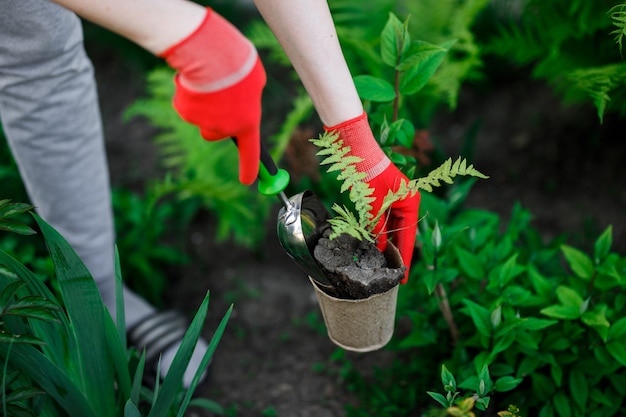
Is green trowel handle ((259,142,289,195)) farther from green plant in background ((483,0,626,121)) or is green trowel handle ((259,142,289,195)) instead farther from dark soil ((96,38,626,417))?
green plant in background ((483,0,626,121))

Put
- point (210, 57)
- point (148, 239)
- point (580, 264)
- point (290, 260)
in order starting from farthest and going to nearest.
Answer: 1. point (290, 260)
2. point (148, 239)
3. point (580, 264)
4. point (210, 57)

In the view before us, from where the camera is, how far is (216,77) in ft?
3.21

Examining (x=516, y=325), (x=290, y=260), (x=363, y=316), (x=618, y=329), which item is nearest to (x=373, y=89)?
(x=363, y=316)

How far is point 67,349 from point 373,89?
0.80 meters

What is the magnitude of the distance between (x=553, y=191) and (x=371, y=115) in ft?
3.62

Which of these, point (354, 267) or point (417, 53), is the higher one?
point (417, 53)

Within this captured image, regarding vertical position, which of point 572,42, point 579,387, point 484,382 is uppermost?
point 572,42

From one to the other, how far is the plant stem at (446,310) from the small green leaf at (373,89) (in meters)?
0.42

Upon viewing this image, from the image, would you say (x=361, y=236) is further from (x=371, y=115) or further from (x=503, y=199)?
(x=503, y=199)

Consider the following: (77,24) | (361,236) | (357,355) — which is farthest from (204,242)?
(361,236)

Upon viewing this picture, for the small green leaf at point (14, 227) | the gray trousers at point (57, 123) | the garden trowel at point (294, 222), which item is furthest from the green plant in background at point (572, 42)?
the small green leaf at point (14, 227)

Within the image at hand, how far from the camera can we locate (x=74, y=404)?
1.17 metres

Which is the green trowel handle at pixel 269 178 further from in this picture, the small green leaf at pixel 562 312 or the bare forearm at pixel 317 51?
the small green leaf at pixel 562 312

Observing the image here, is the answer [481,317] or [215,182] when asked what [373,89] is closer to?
[481,317]
